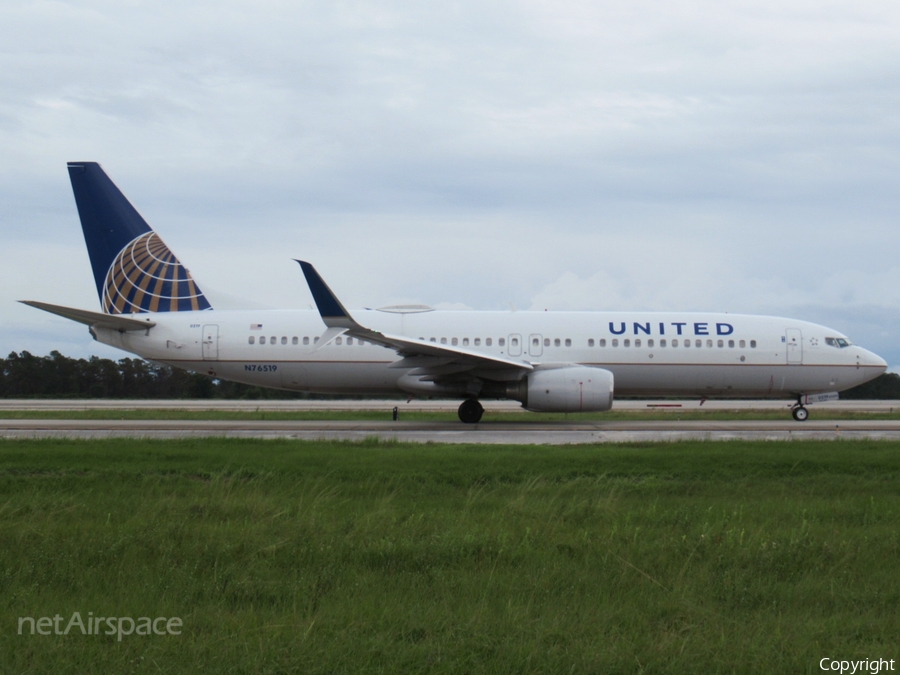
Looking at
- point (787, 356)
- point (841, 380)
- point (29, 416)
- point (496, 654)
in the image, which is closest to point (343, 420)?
point (29, 416)

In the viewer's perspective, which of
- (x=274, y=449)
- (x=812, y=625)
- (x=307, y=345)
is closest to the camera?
(x=812, y=625)

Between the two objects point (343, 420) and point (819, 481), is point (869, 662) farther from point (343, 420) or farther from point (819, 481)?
point (343, 420)

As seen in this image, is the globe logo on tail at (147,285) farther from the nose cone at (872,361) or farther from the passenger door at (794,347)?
the nose cone at (872,361)

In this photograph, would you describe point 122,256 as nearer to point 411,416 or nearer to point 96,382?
point 411,416

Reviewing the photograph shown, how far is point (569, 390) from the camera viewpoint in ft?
68.1

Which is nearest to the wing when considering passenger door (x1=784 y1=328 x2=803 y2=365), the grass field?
passenger door (x1=784 y1=328 x2=803 y2=365)

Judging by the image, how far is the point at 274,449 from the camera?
538 inches

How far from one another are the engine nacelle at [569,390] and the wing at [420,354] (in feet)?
2.14

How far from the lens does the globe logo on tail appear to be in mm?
24625

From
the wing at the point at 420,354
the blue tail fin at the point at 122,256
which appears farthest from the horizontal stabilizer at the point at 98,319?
the wing at the point at 420,354

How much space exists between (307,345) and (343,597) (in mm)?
18283

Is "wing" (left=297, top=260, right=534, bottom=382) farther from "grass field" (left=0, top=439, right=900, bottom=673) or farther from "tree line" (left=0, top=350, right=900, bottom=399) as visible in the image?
"tree line" (left=0, top=350, right=900, bottom=399)

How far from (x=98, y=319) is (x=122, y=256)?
2.61 meters

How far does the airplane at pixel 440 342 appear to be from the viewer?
23.2 meters
